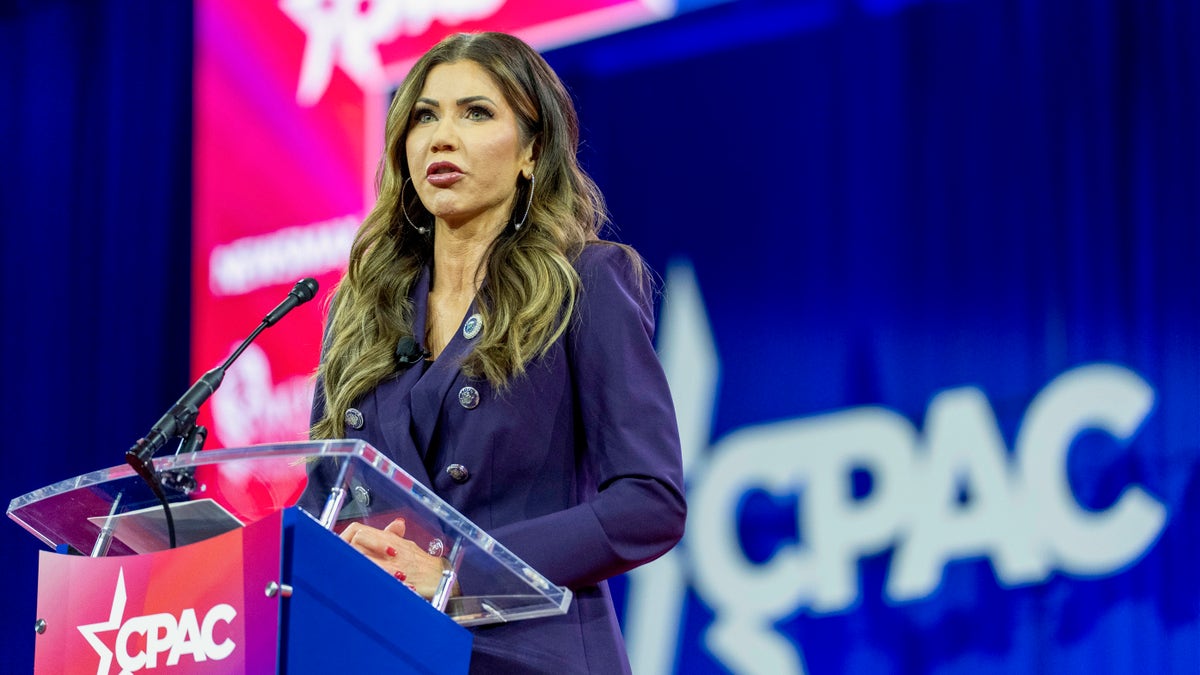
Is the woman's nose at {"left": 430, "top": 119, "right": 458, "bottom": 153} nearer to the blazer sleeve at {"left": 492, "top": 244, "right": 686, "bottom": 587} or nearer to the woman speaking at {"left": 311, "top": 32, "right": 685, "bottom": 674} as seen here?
the woman speaking at {"left": 311, "top": 32, "right": 685, "bottom": 674}

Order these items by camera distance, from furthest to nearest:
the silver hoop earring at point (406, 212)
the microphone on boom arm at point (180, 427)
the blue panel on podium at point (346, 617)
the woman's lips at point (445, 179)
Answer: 1. the silver hoop earring at point (406, 212)
2. the woman's lips at point (445, 179)
3. the microphone on boom arm at point (180, 427)
4. the blue panel on podium at point (346, 617)

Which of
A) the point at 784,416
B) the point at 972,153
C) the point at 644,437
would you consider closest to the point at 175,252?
the point at 784,416

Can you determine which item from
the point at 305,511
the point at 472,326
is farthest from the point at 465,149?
the point at 305,511

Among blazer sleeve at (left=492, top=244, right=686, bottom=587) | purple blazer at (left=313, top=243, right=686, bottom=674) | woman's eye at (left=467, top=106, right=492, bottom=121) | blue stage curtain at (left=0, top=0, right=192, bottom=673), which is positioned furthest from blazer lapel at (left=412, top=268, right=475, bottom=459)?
blue stage curtain at (left=0, top=0, right=192, bottom=673)

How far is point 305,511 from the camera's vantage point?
4.17 feet

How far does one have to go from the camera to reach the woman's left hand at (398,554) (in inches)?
52.3

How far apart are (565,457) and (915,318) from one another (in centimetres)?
179

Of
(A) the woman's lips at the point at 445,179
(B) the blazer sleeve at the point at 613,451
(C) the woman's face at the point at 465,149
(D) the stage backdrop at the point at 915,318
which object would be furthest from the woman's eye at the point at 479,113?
(D) the stage backdrop at the point at 915,318

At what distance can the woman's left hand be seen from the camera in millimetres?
1328

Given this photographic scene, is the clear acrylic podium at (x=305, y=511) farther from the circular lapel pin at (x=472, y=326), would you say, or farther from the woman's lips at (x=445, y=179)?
the woman's lips at (x=445, y=179)

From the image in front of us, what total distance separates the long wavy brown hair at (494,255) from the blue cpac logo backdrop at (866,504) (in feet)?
4.67

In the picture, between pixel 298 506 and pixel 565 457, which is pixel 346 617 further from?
pixel 565 457

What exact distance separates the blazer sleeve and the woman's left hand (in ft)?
0.61

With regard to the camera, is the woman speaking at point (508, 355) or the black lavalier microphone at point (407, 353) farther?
the black lavalier microphone at point (407, 353)
